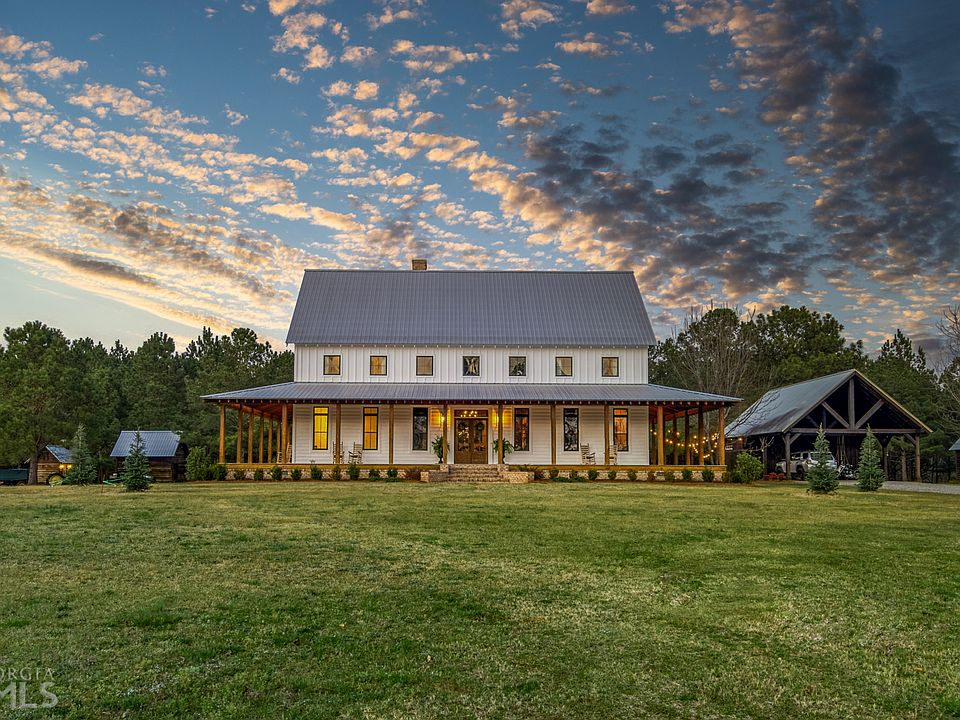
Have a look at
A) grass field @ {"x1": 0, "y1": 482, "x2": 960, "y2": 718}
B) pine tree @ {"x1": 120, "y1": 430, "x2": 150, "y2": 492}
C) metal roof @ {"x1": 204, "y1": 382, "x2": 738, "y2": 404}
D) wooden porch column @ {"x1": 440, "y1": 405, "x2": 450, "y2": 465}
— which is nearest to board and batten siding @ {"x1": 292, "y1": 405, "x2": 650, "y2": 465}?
metal roof @ {"x1": 204, "y1": 382, "x2": 738, "y2": 404}

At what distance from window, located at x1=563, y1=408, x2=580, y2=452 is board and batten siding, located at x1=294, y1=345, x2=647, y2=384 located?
1.74 metres

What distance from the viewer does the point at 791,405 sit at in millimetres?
37375

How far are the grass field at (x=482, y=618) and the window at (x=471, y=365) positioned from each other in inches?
825

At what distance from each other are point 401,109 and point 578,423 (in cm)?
1555

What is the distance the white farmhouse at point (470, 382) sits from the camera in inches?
1265

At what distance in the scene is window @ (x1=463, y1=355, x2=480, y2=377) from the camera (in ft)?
115

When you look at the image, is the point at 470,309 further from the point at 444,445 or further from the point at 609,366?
the point at 444,445

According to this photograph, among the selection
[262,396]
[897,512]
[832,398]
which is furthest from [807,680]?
[832,398]

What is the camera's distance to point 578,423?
3409cm

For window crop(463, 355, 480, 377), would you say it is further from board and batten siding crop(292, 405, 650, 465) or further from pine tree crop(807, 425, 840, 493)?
pine tree crop(807, 425, 840, 493)

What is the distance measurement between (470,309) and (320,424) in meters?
9.17

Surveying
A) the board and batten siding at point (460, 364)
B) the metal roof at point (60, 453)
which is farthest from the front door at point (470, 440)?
the metal roof at point (60, 453)

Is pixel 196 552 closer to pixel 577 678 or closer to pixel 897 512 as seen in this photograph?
pixel 577 678

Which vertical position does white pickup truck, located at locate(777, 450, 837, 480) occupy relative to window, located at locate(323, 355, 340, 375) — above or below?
below
